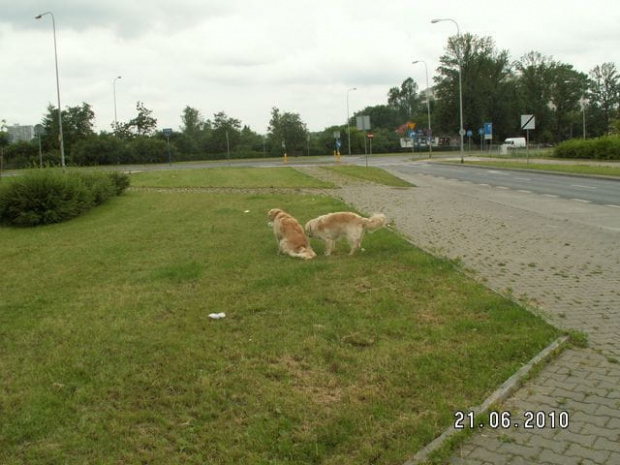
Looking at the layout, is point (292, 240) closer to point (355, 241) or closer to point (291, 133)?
point (355, 241)

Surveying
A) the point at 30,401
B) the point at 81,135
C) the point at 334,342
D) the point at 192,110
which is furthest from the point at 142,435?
the point at 192,110

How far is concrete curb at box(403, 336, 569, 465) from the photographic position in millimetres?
3414

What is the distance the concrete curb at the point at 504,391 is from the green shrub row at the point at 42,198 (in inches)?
585

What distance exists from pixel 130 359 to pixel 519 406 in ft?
10.7

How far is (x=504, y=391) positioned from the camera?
4125mm

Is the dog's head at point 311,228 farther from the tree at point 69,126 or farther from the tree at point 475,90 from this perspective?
the tree at point 475,90

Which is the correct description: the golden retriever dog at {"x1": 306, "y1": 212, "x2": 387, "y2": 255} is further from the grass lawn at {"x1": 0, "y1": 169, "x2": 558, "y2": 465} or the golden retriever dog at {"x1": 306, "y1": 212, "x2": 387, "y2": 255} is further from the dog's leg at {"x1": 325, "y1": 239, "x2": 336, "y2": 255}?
the grass lawn at {"x1": 0, "y1": 169, "x2": 558, "y2": 465}

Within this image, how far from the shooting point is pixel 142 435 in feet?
12.3

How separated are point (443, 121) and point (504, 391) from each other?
94468 millimetres

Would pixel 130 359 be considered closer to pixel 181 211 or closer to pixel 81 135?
pixel 181 211

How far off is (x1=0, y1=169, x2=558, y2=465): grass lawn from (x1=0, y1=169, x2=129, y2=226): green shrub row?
7493 mm

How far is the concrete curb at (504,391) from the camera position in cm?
341

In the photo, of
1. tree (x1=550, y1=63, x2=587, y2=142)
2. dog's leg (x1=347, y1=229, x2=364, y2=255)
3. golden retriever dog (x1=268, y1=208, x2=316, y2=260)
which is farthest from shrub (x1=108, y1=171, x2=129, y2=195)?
tree (x1=550, y1=63, x2=587, y2=142)

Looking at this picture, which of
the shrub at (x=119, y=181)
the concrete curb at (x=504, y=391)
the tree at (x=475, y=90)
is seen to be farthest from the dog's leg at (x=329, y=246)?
the tree at (x=475, y=90)
